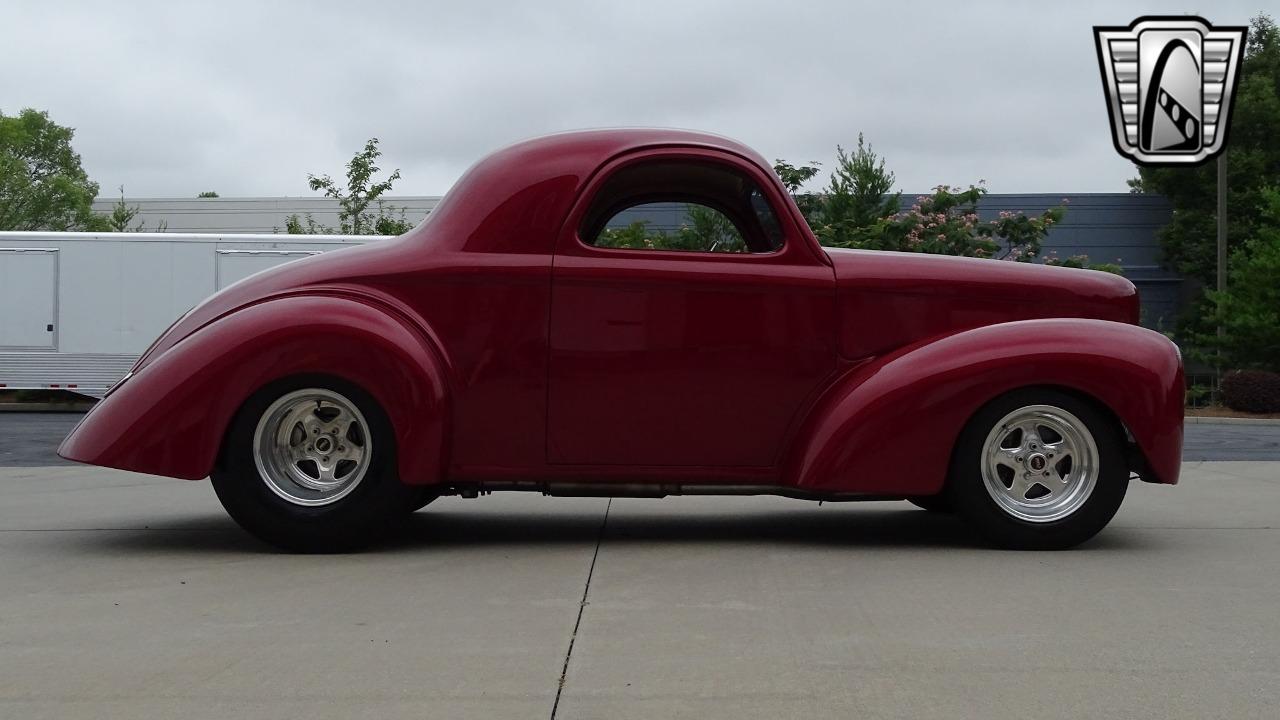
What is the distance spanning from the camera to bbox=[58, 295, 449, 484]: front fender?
5.89 meters

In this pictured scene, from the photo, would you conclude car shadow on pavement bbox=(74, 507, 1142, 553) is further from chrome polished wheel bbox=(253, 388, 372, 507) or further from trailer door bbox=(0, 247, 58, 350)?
trailer door bbox=(0, 247, 58, 350)

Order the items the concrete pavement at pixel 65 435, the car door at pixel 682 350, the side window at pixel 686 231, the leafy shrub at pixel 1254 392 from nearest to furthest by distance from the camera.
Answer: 1. the car door at pixel 682 350
2. the side window at pixel 686 231
3. the concrete pavement at pixel 65 435
4. the leafy shrub at pixel 1254 392

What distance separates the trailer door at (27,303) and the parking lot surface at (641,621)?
1603cm

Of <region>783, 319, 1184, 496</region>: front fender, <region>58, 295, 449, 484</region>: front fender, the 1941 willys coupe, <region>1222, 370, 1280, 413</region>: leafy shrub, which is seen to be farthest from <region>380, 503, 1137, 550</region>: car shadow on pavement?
<region>1222, 370, 1280, 413</region>: leafy shrub

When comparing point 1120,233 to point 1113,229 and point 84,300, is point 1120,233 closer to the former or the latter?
point 1113,229

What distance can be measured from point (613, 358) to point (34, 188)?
2345 inches

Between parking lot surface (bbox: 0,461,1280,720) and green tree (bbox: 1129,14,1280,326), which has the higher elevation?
green tree (bbox: 1129,14,1280,326)

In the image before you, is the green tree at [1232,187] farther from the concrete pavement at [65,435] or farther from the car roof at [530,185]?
the car roof at [530,185]

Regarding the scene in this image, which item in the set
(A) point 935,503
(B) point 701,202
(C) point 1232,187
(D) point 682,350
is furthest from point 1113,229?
(D) point 682,350

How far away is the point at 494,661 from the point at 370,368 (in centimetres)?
230

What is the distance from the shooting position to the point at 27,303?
862 inches

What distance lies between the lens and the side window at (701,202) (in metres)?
6.46

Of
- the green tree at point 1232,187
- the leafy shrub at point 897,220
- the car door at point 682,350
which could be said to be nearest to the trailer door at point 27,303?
the leafy shrub at point 897,220

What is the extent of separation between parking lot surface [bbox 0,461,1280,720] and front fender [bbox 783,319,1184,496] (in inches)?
15.7
